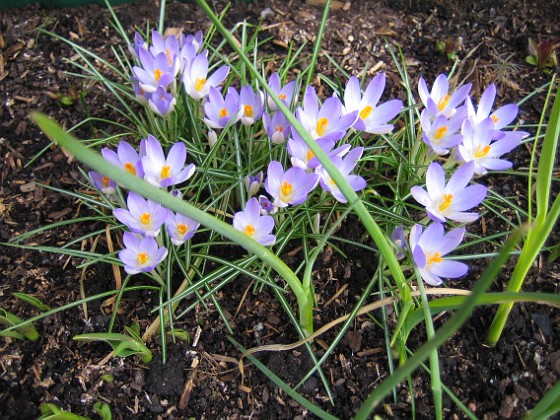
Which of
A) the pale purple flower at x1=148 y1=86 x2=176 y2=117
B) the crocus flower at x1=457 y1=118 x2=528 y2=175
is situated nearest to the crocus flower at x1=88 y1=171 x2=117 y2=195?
the pale purple flower at x1=148 y1=86 x2=176 y2=117

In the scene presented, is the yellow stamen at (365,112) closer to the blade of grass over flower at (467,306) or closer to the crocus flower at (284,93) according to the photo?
the crocus flower at (284,93)

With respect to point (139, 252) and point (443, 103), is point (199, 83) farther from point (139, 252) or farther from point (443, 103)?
point (443, 103)

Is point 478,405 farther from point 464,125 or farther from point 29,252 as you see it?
point 29,252

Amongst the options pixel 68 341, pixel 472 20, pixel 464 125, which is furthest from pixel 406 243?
pixel 472 20

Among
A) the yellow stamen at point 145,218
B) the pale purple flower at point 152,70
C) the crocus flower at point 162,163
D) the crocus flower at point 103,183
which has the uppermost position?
the pale purple flower at point 152,70

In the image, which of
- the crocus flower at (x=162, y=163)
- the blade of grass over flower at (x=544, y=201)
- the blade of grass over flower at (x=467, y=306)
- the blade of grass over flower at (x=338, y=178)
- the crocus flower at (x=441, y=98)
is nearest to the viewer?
the blade of grass over flower at (x=467, y=306)

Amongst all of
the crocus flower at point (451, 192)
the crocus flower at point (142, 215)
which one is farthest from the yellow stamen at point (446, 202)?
the crocus flower at point (142, 215)

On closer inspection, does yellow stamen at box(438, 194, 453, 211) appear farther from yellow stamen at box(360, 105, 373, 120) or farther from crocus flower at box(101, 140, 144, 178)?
crocus flower at box(101, 140, 144, 178)

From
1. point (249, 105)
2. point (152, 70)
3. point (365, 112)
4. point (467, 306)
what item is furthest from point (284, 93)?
point (467, 306)
